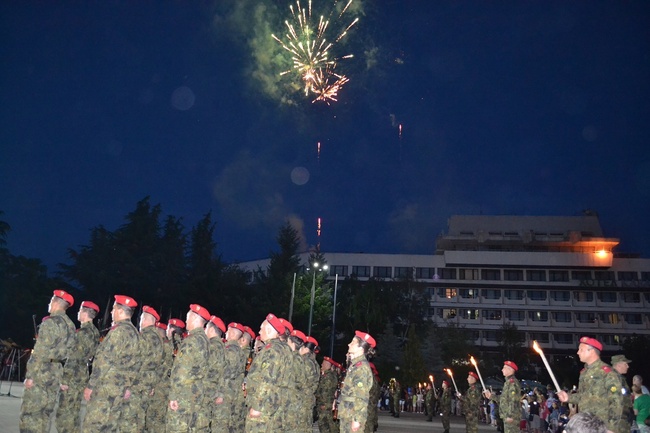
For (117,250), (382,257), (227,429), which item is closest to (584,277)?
(382,257)

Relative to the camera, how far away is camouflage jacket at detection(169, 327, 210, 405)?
23.2 ft

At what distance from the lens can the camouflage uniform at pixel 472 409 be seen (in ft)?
44.4

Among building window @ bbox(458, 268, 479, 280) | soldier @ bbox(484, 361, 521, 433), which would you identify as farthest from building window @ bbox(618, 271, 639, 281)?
soldier @ bbox(484, 361, 521, 433)

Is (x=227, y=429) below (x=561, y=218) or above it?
below

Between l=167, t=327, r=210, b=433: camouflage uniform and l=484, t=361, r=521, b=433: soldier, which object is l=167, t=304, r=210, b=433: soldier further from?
l=484, t=361, r=521, b=433: soldier

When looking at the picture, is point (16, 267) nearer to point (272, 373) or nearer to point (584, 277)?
point (272, 373)

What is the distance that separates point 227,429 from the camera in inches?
327

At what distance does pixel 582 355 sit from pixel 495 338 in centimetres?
6505

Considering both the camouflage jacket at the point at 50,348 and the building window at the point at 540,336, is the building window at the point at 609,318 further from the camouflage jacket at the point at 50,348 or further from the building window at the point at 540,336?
the camouflage jacket at the point at 50,348

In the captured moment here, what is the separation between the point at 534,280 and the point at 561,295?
4.01 meters

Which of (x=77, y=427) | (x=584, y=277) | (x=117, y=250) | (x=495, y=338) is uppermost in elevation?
(x=584, y=277)

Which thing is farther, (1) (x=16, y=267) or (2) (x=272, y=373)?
(1) (x=16, y=267)

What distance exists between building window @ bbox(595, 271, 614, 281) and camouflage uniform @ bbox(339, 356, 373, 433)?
71265 millimetres

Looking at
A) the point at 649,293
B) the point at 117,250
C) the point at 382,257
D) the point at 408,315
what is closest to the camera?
the point at 117,250
